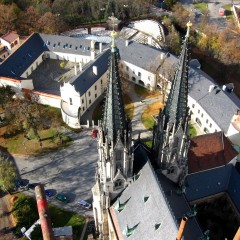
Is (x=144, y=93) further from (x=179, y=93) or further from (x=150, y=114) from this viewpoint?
(x=179, y=93)

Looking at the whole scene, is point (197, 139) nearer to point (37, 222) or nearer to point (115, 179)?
point (115, 179)

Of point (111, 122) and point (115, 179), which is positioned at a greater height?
point (111, 122)

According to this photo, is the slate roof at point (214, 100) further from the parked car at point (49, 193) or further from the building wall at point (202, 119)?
the parked car at point (49, 193)

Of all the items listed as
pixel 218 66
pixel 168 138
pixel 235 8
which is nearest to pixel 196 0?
pixel 235 8

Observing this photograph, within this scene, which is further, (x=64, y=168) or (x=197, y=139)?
(x=64, y=168)

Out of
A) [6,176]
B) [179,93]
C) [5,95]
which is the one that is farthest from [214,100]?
[5,95]

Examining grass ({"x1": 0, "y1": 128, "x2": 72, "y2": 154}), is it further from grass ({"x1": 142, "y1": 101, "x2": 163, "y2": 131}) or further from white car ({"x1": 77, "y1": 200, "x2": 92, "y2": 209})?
grass ({"x1": 142, "y1": 101, "x2": 163, "y2": 131})

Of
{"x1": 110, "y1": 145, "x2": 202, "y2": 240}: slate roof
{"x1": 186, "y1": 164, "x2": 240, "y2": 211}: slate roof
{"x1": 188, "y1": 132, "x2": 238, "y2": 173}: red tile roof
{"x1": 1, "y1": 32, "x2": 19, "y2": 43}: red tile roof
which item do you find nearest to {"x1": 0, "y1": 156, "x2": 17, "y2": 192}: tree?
{"x1": 110, "y1": 145, "x2": 202, "y2": 240}: slate roof

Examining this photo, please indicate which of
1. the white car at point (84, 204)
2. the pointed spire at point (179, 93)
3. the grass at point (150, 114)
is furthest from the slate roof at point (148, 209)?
the grass at point (150, 114)
